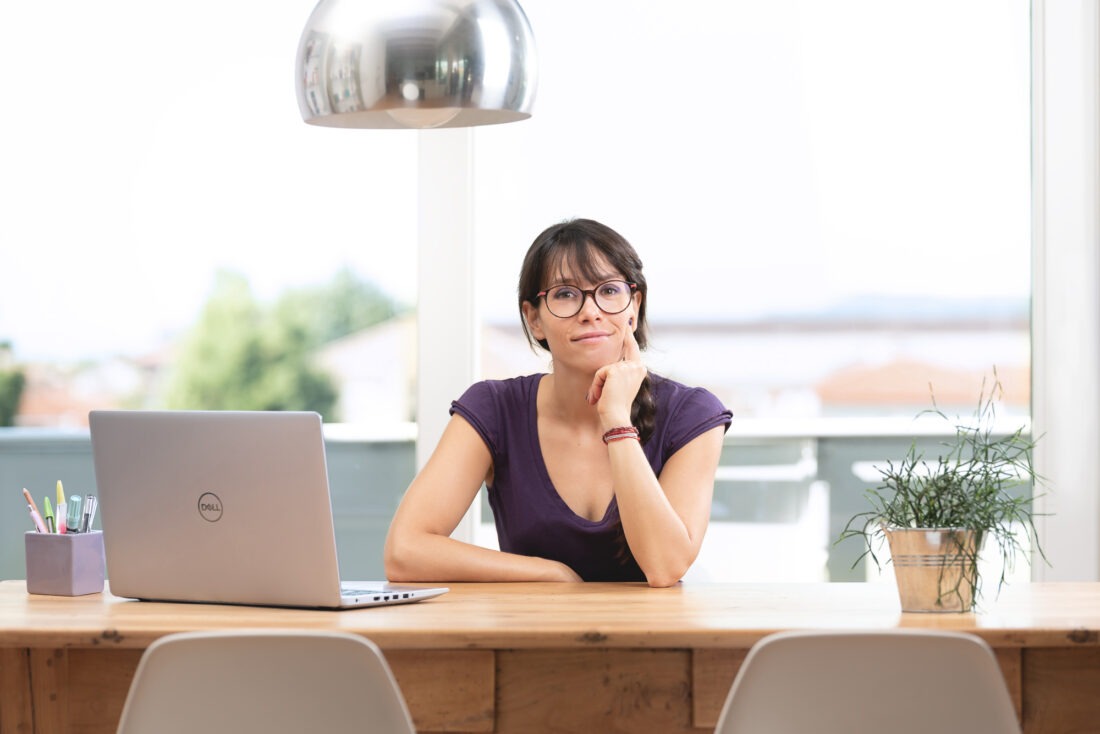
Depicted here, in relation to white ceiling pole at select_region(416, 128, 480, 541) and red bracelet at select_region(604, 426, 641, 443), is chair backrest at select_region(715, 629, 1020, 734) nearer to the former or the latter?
red bracelet at select_region(604, 426, 641, 443)

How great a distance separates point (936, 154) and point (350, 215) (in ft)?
5.22

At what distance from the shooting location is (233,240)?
3482 millimetres

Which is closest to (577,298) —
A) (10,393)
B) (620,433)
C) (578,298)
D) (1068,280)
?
(578,298)

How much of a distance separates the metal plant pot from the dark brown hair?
787 millimetres

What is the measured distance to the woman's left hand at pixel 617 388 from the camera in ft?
7.75

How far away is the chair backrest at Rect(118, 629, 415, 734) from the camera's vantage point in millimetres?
1429

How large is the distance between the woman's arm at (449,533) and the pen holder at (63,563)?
51 centimetres

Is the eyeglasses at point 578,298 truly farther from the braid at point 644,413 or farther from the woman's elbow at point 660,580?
the woman's elbow at point 660,580

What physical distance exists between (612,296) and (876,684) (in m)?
1.26

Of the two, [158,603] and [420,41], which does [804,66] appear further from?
[158,603]

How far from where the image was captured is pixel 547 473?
254 centimetres

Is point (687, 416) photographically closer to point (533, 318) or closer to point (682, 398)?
point (682, 398)

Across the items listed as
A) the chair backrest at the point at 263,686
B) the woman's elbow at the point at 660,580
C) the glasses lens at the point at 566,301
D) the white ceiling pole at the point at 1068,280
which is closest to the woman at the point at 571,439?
the glasses lens at the point at 566,301

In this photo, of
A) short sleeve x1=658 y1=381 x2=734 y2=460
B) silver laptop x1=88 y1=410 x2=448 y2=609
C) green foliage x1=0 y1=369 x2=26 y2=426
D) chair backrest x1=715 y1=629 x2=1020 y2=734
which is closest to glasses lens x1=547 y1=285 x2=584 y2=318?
short sleeve x1=658 y1=381 x2=734 y2=460
